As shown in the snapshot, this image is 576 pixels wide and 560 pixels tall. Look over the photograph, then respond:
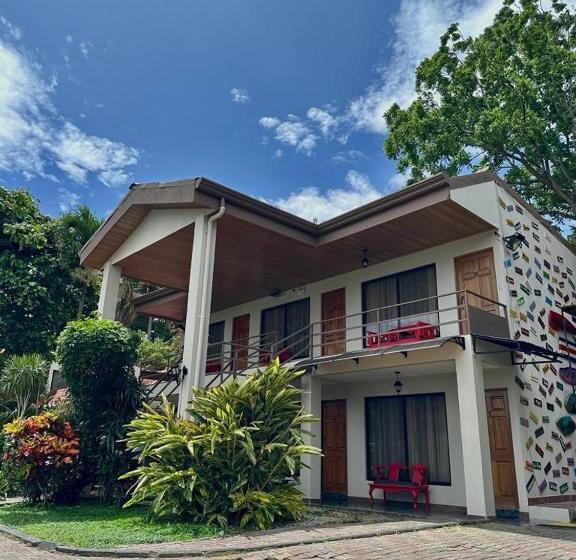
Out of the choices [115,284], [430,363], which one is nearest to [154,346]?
[115,284]

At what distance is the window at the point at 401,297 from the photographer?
12.0 metres

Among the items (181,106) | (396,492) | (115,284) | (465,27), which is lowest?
(396,492)

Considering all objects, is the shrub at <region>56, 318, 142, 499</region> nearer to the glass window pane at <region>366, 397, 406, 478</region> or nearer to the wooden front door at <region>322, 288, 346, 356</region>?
the wooden front door at <region>322, 288, 346, 356</region>

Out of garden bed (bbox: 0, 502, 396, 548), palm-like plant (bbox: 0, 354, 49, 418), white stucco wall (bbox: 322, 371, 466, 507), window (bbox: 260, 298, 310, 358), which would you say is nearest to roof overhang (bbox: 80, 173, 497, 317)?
window (bbox: 260, 298, 310, 358)

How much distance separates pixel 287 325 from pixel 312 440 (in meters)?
4.82

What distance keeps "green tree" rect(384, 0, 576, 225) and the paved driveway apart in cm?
1506

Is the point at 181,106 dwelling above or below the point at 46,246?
above

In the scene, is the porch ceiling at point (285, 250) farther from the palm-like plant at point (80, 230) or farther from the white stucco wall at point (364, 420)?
the palm-like plant at point (80, 230)

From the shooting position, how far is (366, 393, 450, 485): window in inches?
437

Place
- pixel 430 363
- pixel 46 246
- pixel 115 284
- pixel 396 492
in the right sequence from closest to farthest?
pixel 430 363
pixel 396 492
pixel 115 284
pixel 46 246

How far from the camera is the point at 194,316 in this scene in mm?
10102

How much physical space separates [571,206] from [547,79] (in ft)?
16.1

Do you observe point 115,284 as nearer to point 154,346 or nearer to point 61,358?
point 61,358

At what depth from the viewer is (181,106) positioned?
53.5ft
